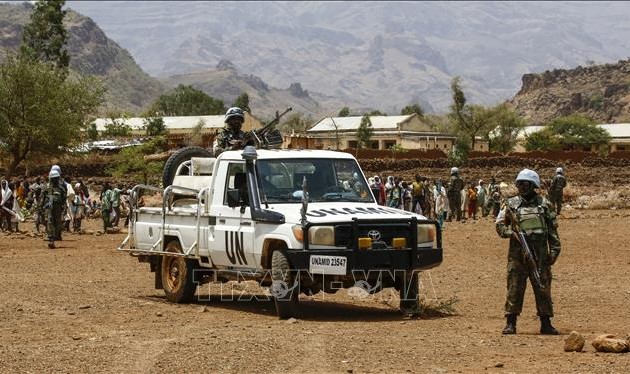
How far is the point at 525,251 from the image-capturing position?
44.5 feet

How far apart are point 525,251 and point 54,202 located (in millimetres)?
18101

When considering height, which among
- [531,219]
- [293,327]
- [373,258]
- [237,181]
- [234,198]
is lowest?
[293,327]

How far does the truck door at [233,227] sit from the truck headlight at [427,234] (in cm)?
210

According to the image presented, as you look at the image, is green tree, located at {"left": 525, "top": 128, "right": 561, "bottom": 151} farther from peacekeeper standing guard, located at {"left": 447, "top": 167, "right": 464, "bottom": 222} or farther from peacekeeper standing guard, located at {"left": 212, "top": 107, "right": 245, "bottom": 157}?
peacekeeper standing guard, located at {"left": 212, "top": 107, "right": 245, "bottom": 157}

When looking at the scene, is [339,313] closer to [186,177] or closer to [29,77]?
[186,177]

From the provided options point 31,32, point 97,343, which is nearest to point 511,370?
point 97,343

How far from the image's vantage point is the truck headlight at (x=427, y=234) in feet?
50.7

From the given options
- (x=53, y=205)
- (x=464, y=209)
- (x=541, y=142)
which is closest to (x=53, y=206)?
(x=53, y=205)

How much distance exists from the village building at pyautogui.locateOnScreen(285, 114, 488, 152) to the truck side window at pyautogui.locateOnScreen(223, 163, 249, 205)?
10190 centimetres

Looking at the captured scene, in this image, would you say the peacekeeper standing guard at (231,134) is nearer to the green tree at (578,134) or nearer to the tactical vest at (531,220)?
the tactical vest at (531,220)

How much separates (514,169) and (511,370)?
202 ft

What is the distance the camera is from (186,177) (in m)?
17.9

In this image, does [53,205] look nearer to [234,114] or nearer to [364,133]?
[234,114]

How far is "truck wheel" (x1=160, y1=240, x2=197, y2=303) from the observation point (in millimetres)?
17375
